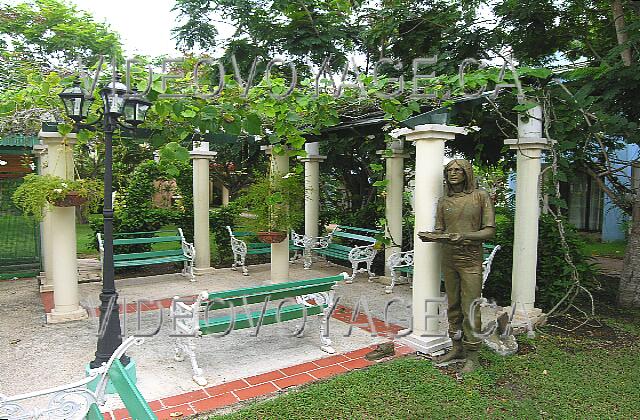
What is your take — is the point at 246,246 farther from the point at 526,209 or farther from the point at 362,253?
the point at 526,209

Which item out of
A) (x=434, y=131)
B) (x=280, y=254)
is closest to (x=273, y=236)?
(x=280, y=254)

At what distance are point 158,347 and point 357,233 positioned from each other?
208 inches

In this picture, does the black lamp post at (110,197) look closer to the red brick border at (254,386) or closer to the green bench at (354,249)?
the red brick border at (254,386)

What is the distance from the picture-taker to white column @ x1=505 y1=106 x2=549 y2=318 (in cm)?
529

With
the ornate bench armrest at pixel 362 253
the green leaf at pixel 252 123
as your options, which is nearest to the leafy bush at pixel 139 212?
the ornate bench armrest at pixel 362 253

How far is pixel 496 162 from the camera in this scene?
764 cm

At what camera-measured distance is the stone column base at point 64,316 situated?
18.5 feet

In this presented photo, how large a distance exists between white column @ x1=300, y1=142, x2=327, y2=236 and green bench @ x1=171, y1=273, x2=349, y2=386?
4.70m

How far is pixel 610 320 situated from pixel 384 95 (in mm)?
4131

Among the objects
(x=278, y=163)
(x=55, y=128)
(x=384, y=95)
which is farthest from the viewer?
(x=278, y=163)

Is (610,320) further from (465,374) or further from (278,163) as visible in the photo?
(278,163)

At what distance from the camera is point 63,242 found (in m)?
5.68

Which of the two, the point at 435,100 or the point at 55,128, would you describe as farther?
the point at 55,128

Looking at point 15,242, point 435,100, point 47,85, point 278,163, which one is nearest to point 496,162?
point 435,100
